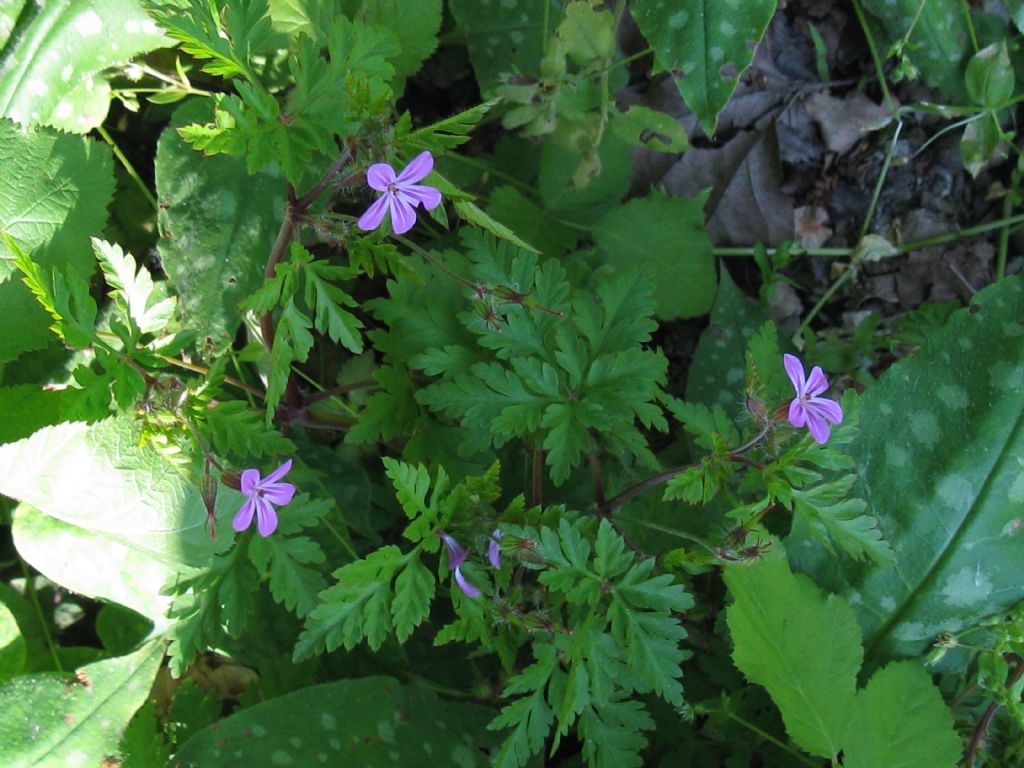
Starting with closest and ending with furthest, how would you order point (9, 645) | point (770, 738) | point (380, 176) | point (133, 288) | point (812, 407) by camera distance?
point (380, 176)
point (812, 407)
point (133, 288)
point (770, 738)
point (9, 645)

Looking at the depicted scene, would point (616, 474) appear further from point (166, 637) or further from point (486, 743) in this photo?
point (166, 637)

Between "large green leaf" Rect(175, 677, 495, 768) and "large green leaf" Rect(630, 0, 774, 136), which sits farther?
"large green leaf" Rect(630, 0, 774, 136)

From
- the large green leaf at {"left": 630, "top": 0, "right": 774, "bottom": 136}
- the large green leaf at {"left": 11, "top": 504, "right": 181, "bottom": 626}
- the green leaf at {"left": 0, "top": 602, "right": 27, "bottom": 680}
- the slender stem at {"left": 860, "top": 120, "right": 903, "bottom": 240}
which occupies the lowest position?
the green leaf at {"left": 0, "top": 602, "right": 27, "bottom": 680}

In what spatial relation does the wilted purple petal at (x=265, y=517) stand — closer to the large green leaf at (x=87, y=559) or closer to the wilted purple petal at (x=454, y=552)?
the wilted purple petal at (x=454, y=552)

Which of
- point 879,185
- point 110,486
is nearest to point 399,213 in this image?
point 110,486

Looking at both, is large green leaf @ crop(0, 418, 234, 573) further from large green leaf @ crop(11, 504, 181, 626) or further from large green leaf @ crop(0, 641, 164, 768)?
large green leaf @ crop(0, 641, 164, 768)

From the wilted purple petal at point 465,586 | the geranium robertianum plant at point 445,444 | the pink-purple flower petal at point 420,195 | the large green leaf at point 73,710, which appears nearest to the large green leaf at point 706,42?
the geranium robertianum plant at point 445,444

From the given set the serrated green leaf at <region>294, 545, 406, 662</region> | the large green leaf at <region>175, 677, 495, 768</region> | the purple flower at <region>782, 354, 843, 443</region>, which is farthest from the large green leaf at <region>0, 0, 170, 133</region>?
the purple flower at <region>782, 354, 843, 443</region>

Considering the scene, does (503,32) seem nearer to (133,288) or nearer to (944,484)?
(133,288)
